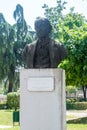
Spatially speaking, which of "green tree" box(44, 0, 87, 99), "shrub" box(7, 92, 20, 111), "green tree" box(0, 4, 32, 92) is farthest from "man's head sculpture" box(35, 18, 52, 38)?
"green tree" box(0, 4, 32, 92)

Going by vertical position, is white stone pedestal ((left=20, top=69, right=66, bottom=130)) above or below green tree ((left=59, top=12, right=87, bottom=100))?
below

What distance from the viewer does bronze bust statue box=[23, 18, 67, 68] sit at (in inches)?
351

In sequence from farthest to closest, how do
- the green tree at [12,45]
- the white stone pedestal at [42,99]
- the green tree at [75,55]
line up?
the green tree at [12,45] → the green tree at [75,55] → the white stone pedestal at [42,99]

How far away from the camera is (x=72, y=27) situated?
79.9ft

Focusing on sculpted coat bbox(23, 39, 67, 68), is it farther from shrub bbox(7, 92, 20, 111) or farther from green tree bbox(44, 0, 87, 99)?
shrub bbox(7, 92, 20, 111)

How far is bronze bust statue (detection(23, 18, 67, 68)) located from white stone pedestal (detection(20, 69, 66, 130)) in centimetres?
34

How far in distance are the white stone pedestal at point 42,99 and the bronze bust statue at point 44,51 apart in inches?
13.4

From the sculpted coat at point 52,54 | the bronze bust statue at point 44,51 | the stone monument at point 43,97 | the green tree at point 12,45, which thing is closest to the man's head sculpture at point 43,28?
the bronze bust statue at point 44,51

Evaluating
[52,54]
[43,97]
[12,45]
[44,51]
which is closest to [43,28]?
[44,51]

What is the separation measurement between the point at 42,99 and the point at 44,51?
3.52 ft

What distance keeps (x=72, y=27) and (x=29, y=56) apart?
15496mm

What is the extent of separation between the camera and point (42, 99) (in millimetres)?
8586

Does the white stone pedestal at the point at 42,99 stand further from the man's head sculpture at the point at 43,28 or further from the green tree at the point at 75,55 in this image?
the green tree at the point at 75,55

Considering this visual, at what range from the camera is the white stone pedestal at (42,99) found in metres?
8.52
